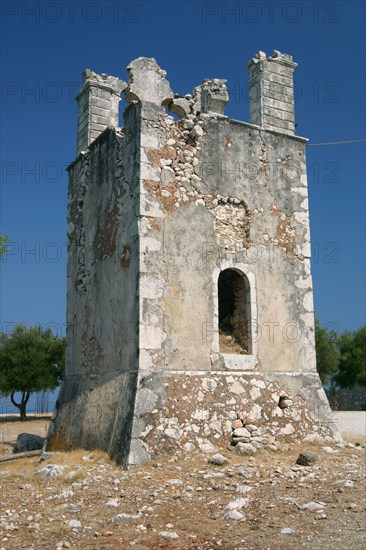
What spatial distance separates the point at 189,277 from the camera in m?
10.0

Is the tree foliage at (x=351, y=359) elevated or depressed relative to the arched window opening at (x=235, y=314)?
depressed

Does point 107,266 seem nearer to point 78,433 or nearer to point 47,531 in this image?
point 78,433

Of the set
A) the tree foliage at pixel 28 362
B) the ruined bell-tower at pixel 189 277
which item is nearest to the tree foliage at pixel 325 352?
the tree foliage at pixel 28 362

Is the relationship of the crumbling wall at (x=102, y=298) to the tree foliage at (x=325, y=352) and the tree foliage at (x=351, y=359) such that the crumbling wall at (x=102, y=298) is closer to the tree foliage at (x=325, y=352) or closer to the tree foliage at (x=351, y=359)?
the tree foliage at (x=325, y=352)

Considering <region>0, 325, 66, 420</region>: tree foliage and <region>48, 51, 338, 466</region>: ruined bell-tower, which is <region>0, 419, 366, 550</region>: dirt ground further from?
<region>0, 325, 66, 420</region>: tree foliage

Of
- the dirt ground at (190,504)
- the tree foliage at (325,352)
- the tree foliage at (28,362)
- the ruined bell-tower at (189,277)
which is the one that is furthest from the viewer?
the tree foliage at (325,352)

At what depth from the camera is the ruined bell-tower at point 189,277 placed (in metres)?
9.48

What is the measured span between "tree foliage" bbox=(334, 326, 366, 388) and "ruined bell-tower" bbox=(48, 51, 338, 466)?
22.9m

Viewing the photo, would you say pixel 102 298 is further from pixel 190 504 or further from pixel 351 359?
pixel 351 359

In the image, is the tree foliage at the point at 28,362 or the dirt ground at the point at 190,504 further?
the tree foliage at the point at 28,362

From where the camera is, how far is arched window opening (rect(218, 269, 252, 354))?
34.8 ft

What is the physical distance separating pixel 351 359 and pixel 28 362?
17373 millimetres

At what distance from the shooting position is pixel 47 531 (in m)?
6.06

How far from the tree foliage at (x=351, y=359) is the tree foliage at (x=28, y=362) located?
15.6 metres
